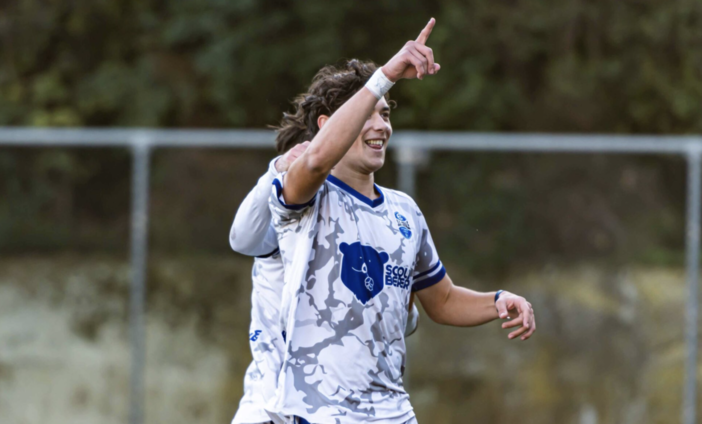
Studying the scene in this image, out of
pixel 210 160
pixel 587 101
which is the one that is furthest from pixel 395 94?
pixel 210 160

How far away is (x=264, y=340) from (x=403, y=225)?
71cm

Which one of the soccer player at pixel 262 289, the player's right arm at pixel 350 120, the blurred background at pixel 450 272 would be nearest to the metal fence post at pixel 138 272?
the blurred background at pixel 450 272

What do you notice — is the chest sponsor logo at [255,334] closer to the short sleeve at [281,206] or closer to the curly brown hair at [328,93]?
the short sleeve at [281,206]

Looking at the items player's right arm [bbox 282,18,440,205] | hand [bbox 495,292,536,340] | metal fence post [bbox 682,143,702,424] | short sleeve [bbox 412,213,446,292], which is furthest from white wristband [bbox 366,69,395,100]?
metal fence post [bbox 682,143,702,424]

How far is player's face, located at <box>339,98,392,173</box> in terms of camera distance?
3.06 metres

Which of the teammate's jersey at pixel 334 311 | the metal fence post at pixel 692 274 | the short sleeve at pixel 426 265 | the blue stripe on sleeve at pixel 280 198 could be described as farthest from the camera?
the metal fence post at pixel 692 274

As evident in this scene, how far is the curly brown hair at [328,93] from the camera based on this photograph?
10.6ft

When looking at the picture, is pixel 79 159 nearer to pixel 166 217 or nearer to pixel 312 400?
pixel 166 217

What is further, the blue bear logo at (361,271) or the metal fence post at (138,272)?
the metal fence post at (138,272)

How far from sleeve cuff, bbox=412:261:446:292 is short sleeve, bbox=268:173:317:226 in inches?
29.8

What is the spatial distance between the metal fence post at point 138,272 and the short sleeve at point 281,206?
3.98 m

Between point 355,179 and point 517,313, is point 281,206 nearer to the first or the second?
point 355,179

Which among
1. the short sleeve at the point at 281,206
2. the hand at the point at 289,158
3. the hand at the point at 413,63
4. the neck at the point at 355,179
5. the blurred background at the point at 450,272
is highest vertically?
the hand at the point at 413,63

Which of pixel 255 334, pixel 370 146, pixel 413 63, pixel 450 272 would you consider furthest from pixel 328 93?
pixel 450 272
